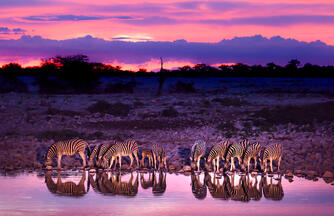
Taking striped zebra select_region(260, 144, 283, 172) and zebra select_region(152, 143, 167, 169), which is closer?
striped zebra select_region(260, 144, 283, 172)

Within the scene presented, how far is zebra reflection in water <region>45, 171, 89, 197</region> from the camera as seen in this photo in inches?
463

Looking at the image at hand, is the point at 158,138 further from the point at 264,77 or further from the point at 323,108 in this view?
the point at 264,77

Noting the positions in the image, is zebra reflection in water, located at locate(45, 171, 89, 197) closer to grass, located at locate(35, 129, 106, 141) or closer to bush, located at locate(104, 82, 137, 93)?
grass, located at locate(35, 129, 106, 141)

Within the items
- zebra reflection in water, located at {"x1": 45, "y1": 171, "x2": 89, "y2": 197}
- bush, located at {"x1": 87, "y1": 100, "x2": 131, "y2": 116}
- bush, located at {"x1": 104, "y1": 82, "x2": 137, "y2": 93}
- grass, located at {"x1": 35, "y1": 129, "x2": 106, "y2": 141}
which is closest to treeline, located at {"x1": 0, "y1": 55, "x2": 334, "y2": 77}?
bush, located at {"x1": 104, "y1": 82, "x2": 137, "y2": 93}

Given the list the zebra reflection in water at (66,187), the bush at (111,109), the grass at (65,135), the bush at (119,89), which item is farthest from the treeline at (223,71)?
the zebra reflection in water at (66,187)

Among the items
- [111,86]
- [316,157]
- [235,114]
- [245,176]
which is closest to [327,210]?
[245,176]

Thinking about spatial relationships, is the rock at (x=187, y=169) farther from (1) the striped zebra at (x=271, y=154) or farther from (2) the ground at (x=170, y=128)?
(1) the striped zebra at (x=271, y=154)

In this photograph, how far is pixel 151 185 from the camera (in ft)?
41.6

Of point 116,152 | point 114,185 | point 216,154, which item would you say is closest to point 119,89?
point 116,152

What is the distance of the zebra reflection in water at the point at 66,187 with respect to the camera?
463 inches

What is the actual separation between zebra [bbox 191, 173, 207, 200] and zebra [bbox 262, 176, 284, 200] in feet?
4.00

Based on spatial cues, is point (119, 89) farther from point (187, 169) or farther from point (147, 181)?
point (147, 181)

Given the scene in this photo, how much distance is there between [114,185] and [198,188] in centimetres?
180

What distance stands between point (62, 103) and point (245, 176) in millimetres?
21979
